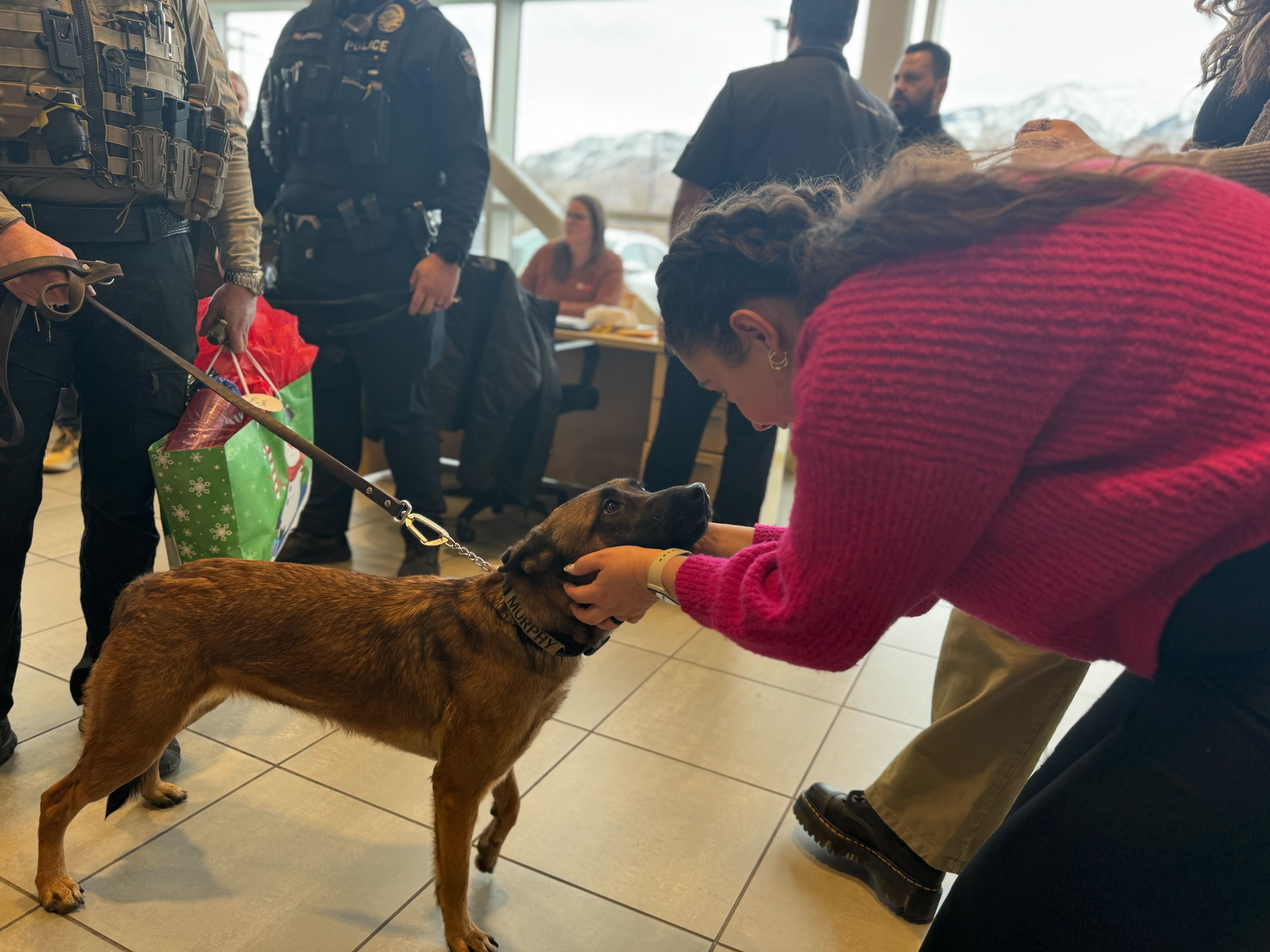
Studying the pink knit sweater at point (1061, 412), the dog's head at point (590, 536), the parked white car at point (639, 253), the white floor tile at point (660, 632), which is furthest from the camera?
the parked white car at point (639, 253)

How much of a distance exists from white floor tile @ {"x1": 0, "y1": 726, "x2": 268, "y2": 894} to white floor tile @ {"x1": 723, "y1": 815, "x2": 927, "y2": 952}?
46.2 inches

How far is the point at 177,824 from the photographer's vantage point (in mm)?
1758

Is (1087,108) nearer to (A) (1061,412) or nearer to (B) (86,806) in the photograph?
(A) (1061,412)

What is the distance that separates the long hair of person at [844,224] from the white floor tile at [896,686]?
5.33ft

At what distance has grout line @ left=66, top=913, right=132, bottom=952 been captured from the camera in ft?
4.72

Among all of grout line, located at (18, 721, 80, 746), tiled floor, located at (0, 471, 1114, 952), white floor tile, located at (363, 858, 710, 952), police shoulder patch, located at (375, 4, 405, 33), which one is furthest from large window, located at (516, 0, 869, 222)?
white floor tile, located at (363, 858, 710, 952)

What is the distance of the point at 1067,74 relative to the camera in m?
5.14

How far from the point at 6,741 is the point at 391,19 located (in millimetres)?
2345

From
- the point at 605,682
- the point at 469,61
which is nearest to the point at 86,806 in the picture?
the point at 605,682

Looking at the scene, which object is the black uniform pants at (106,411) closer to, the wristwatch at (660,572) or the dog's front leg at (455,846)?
the dog's front leg at (455,846)

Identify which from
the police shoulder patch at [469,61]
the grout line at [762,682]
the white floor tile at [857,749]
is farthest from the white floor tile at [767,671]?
the police shoulder patch at [469,61]

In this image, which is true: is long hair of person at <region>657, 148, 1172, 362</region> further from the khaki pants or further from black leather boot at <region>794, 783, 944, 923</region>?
black leather boot at <region>794, 783, 944, 923</region>

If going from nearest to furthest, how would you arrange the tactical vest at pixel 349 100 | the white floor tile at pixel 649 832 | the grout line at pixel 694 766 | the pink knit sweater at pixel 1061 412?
the pink knit sweater at pixel 1061 412 < the white floor tile at pixel 649 832 < the grout line at pixel 694 766 < the tactical vest at pixel 349 100

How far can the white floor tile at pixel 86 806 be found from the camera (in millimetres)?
1625
